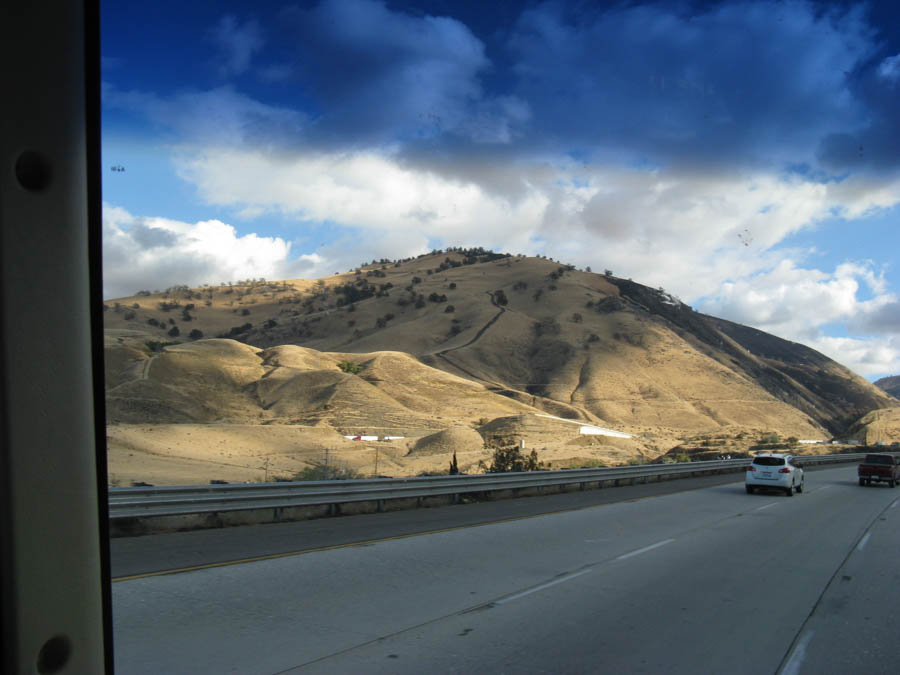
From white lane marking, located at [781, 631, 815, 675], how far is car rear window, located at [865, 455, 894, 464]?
29.7 metres

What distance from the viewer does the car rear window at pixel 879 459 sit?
33062mm

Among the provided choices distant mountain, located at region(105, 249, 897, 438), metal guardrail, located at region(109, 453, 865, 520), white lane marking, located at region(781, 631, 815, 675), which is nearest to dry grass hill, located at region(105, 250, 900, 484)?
distant mountain, located at region(105, 249, 897, 438)

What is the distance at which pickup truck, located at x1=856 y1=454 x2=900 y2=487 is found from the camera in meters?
32.9

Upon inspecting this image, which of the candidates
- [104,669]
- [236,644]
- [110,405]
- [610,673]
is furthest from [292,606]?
Result: [110,405]

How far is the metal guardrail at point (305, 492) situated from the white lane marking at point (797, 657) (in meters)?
9.81

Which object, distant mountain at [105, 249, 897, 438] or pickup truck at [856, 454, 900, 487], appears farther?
distant mountain at [105, 249, 897, 438]

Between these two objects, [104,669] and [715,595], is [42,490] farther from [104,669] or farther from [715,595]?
[715,595]

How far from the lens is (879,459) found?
33.3 metres

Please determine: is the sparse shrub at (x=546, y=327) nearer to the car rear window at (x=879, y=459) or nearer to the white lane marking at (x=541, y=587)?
the car rear window at (x=879, y=459)

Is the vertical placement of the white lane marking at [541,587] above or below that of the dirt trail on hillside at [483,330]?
below

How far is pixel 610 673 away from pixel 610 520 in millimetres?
11408

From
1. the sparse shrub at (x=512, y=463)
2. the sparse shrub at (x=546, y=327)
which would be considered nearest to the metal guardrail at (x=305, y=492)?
the sparse shrub at (x=512, y=463)

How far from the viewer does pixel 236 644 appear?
6.54 meters

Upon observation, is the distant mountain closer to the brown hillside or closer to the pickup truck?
the brown hillside
